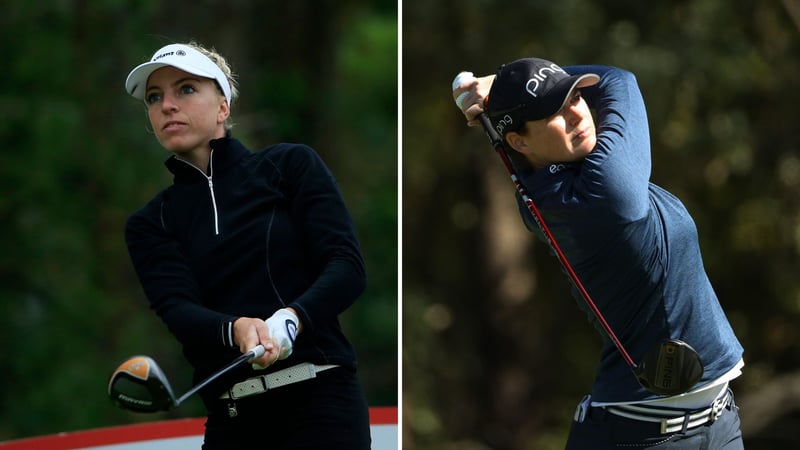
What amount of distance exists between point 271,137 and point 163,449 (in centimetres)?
669

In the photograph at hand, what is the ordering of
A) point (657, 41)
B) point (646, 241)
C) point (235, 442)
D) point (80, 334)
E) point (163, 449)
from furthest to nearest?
point (657, 41), point (80, 334), point (163, 449), point (646, 241), point (235, 442)

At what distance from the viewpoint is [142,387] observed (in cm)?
346

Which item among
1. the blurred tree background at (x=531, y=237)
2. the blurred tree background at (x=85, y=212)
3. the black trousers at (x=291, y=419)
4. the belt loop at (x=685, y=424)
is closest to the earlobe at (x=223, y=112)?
the black trousers at (x=291, y=419)

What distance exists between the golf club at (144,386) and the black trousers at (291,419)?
15cm

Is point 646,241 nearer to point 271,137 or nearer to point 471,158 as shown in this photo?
point 271,137

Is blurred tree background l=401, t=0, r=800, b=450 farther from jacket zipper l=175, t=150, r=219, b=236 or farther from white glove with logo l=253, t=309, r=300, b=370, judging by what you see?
white glove with logo l=253, t=309, r=300, b=370

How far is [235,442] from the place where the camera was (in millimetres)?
3598

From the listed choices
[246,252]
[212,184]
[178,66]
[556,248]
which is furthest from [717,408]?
[178,66]

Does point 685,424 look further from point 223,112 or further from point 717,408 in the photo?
point 223,112

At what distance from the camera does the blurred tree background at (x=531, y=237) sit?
12180 millimetres

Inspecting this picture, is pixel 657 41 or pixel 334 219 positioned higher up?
pixel 334 219

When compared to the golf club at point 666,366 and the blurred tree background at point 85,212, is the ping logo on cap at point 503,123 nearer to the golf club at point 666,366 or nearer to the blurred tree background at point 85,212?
the golf club at point 666,366

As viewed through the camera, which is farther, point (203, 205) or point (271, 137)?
point (271, 137)

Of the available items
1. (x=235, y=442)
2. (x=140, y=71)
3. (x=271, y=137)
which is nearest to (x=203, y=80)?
(x=140, y=71)
